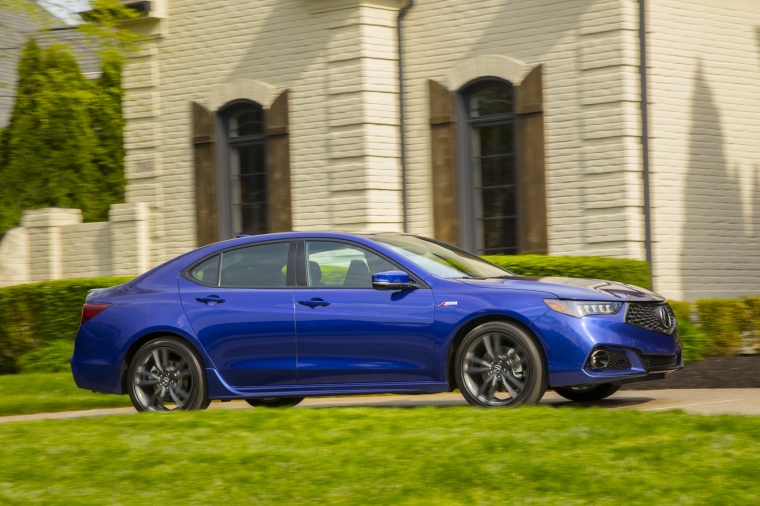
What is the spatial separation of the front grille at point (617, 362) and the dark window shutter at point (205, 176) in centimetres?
1105

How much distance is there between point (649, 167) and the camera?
15.9m

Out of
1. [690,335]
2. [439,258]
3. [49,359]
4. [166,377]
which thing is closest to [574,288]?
[439,258]

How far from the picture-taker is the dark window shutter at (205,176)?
63.3ft

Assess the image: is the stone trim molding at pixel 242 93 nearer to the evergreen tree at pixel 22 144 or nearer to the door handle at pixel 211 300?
the evergreen tree at pixel 22 144

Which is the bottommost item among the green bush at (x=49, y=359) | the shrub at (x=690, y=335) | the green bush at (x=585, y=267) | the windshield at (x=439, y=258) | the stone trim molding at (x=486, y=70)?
the green bush at (x=49, y=359)

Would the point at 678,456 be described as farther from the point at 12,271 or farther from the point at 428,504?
the point at 12,271

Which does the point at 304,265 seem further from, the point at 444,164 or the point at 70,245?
the point at 70,245

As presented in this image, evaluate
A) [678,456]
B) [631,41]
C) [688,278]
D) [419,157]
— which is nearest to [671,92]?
[631,41]

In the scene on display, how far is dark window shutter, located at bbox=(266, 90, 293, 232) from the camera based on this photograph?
1830 centimetres

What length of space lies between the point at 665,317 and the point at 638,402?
3.11 feet

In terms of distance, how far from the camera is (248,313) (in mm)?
9797

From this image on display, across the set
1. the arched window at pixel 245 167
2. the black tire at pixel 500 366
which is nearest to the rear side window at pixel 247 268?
the black tire at pixel 500 366

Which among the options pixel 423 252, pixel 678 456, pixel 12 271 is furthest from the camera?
pixel 12 271

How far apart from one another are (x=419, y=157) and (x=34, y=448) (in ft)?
33.5
